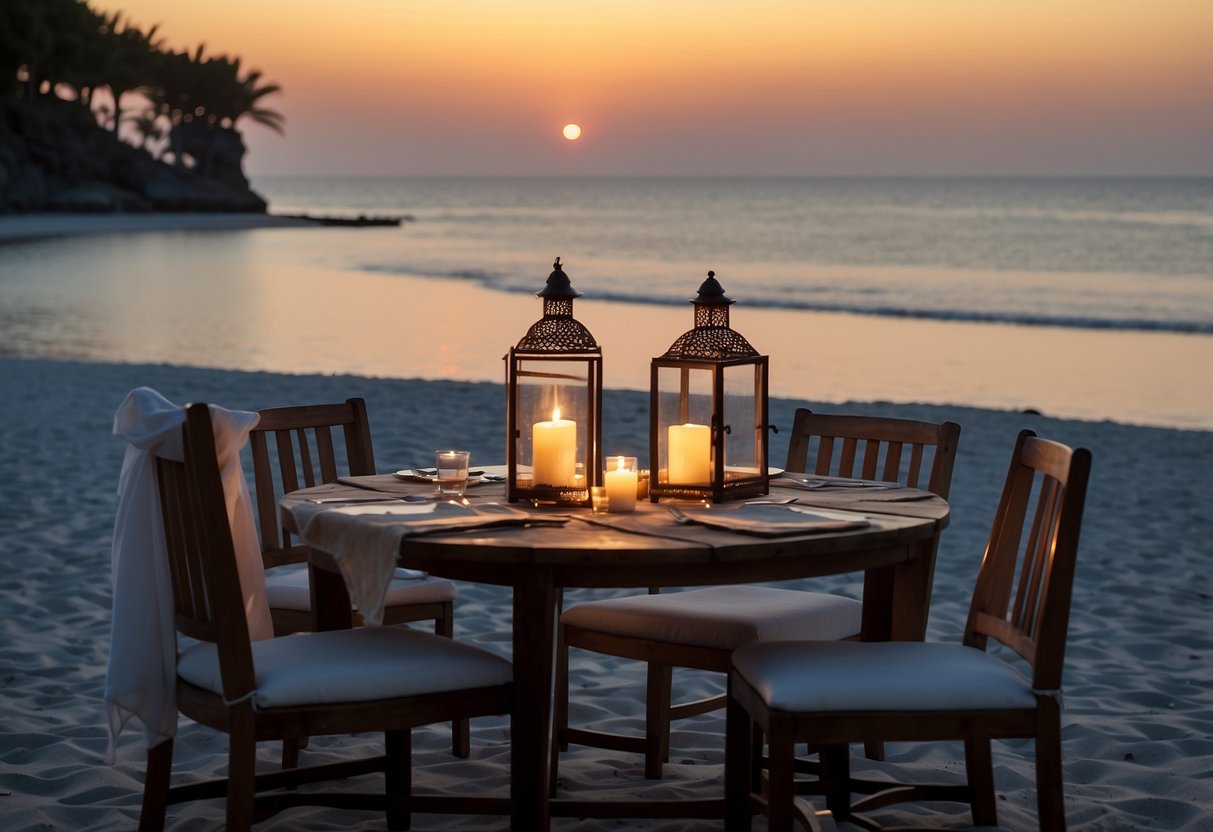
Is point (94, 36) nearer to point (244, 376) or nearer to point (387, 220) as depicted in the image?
point (387, 220)

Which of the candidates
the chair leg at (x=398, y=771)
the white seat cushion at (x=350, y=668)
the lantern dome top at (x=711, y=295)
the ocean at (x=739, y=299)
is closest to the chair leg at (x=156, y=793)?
the white seat cushion at (x=350, y=668)

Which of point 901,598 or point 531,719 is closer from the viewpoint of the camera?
point 531,719

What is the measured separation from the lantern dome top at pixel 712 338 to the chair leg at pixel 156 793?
1.26 meters

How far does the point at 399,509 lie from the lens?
2627mm

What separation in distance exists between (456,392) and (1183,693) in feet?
19.4

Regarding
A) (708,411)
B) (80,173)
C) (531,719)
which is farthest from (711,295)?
(80,173)

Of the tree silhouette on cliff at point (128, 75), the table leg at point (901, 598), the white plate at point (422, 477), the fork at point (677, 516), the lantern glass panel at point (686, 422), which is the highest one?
the tree silhouette on cliff at point (128, 75)

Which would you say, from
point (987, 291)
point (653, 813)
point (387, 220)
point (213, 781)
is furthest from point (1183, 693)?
point (387, 220)

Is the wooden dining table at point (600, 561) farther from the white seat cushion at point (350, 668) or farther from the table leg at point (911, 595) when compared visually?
the white seat cushion at point (350, 668)

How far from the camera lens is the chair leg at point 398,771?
2.87 meters

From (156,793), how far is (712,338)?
1409mm

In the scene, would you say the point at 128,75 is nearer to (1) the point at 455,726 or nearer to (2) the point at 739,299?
(2) the point at 739,299

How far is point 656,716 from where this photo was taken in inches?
125

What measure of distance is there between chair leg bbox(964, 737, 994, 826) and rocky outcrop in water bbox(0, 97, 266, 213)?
4730 centimetres
